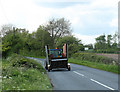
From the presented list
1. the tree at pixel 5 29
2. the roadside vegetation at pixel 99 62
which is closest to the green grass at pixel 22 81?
the roadside vegetation at pixel 99 62

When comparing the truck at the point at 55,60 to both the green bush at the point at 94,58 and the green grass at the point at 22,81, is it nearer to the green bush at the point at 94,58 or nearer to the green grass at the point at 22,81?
the green grass at the point at 22,81

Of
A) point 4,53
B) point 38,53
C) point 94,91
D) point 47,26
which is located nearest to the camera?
point 94,91

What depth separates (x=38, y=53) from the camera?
7450 cm

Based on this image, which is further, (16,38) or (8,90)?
(16,38)

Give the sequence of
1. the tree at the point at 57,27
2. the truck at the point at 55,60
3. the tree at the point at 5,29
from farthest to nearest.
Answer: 1. the tree at the point at 57,27
2. the tree at the point at 5,29
3. the truck at the point at 55,60

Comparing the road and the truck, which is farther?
the truck

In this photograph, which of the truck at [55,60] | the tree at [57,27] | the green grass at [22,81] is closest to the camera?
the green grass at [22,81]

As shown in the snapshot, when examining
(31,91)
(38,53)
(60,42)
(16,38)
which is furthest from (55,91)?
(38,53)

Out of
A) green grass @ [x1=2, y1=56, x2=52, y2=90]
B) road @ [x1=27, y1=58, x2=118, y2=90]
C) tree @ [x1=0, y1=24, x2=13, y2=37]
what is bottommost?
road @ [x1=27, y1=58, x2=118, y2=90]

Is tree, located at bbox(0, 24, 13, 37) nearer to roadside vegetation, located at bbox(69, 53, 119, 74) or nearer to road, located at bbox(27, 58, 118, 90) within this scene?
roadside vegetation, located at bbox(69, 53, 119, 74)

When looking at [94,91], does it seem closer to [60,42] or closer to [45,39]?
[60,42]

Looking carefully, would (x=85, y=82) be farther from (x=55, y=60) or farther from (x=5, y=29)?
(x=5, y=29)

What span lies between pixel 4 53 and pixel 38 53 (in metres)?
38.5

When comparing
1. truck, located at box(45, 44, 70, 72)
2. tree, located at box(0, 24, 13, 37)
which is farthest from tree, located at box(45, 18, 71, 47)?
truck, located at box(45, 44, 70, 72)
